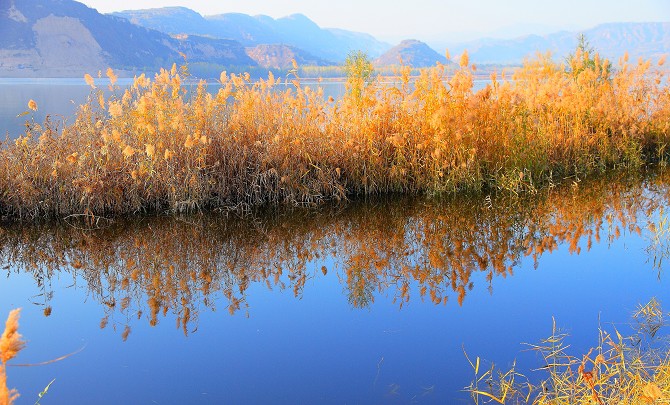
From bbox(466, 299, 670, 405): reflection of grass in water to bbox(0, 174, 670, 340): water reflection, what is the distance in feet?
3.39

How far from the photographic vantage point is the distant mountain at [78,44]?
245 ft

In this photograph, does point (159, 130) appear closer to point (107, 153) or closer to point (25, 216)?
point (107, 153)

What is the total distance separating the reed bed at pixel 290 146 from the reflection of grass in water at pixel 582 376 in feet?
13.1

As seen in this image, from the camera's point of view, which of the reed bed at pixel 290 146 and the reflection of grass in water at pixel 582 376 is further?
the reed bed at pixel 290 146

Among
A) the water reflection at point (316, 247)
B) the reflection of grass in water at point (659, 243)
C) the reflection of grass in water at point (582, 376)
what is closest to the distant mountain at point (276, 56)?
the water reflection at point (316, 247)

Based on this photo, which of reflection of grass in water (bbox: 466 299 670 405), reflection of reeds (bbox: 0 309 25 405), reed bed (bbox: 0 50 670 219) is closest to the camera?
reflection of reeds (bbox: 0 309 25 405)

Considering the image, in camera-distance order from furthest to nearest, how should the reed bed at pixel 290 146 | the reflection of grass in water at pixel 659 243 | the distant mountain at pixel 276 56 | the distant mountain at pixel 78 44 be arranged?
the distant mountain at pixel 276 56, the distant mountain at pixel 78 44, the reed bed at pixel 290 146, the reflection of grass in water at pixel 659 243

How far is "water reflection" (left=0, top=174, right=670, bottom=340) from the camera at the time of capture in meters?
4.62

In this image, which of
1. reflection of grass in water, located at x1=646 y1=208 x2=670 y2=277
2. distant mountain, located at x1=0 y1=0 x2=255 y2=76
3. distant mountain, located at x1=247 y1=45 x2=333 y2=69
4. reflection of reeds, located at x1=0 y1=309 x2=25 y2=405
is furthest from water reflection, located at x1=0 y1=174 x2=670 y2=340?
distant mountain, located at x1=247 y1=45 x2=333 y2=69

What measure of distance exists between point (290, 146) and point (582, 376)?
16.5 ft

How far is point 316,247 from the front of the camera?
18.9 feet

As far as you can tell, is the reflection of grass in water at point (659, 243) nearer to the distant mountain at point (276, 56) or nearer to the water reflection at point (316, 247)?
the water reflection at point (316, 247)

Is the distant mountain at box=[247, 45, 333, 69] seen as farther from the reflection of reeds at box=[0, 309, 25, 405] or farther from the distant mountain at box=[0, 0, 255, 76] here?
the reflection of reeds at box=[0, 309, 25, 405]

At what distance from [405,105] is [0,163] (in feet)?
15.4
